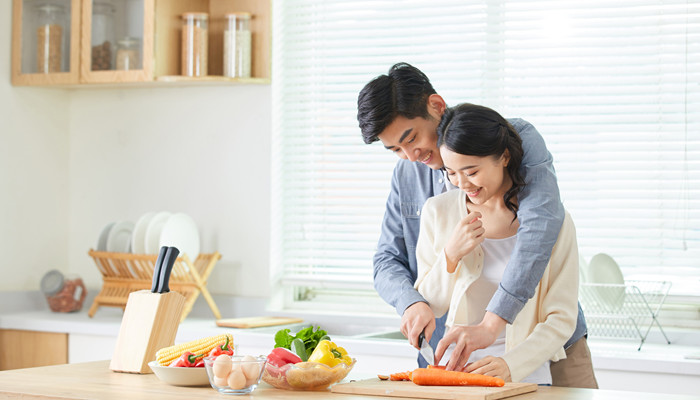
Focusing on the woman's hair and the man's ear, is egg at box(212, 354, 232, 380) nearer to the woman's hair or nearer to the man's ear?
the woman's hair

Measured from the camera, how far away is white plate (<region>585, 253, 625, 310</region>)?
2873 millimetres

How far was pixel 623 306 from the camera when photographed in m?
2.96

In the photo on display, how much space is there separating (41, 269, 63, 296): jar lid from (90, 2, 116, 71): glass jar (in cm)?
84

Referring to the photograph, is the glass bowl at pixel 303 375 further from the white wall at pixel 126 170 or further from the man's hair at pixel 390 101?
the white wall at pixel 126 170

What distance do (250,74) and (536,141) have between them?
178cm

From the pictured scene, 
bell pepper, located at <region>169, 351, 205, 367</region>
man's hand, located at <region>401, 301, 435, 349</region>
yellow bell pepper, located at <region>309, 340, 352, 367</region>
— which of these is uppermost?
man's hand, located at <region>401, 301, 435, 349</region>

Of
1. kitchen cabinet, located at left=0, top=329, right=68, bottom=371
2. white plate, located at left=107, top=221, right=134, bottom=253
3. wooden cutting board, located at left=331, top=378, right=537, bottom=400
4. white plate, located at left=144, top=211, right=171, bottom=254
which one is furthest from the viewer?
white plate, located at left=107, top=221, right=134, bottom=253

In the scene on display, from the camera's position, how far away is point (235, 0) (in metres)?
3.57

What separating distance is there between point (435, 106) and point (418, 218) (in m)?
0.31

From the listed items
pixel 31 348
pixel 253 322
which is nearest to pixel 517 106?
pixel 253 322

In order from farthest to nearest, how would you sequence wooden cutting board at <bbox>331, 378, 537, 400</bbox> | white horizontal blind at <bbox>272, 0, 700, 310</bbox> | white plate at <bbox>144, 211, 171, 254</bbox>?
white plate at <bbox>144, 211, 171, 254</bbox>, white horizontal blind at <bbox>272, 0, 700, 310</bbox>, wooden cutting board at <bbox>331, 378, 537, 400</bbox>

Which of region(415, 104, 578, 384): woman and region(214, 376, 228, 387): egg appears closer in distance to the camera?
region(214, 376, 228, 387): egg

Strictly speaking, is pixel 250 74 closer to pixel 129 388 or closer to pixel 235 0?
pixel 235 0

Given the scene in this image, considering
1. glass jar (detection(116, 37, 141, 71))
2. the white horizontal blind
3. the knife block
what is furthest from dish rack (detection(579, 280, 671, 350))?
glass jar (detection(116, 37, 141, 71))
